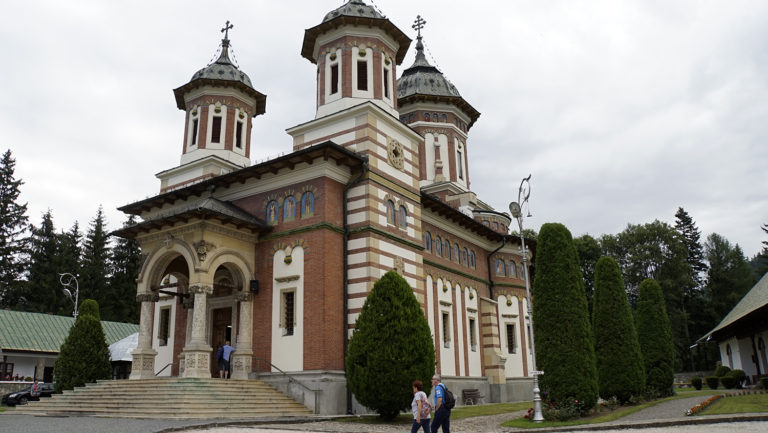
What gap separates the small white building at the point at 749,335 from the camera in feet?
97.9

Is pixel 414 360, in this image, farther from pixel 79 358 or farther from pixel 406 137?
pixel 79 358

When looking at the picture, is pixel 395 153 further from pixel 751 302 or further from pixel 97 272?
pixel 97 272

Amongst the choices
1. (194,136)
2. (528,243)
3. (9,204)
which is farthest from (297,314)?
(9,204)

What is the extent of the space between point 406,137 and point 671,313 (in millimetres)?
42571

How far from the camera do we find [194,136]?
2831 cm

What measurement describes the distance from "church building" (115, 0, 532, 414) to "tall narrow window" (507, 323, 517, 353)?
2.76 feet

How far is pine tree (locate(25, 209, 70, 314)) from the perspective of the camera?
170 feet

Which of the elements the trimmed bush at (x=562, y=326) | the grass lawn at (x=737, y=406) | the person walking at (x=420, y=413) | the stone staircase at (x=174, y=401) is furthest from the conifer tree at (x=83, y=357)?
the grass lawn at (x=737, y=406)

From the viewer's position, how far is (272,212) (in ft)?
71.8

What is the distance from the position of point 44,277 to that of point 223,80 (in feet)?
116

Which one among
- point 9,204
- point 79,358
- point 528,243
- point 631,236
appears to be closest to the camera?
point 79,358

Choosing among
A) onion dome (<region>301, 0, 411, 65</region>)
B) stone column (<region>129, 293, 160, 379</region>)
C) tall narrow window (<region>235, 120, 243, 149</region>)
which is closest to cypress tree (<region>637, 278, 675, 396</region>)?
onion dome (<region>301, 0, 411, 65</region>)

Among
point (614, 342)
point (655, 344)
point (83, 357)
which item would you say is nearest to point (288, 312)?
point (83, 357)

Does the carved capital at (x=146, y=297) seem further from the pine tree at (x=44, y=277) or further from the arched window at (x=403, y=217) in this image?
the pine tree at (x=44, y=277)
